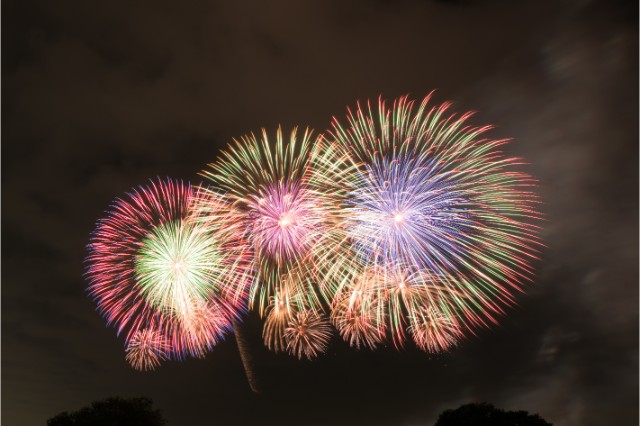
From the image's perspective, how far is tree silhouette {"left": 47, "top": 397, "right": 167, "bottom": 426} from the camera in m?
33.7

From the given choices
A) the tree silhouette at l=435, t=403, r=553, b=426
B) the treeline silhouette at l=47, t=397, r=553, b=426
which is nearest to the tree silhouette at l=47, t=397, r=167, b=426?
the treeline silhouette at l=47, t=397, r=553, b=426

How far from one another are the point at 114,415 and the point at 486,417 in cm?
2186

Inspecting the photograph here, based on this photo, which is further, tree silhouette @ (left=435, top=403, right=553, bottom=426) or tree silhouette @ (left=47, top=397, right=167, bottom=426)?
tree silhouette @ (left=47, top=397, right=167, bottom=426)

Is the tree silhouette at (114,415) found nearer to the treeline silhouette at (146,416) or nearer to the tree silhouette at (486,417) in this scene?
the treeline silhouette at (146,416)

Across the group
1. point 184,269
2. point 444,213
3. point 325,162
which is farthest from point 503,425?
point 184,269

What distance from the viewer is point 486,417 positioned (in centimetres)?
3036

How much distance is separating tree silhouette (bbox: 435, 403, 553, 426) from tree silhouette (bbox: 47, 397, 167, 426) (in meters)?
17.8

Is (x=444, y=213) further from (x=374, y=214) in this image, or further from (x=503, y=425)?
(x=503, y=425)

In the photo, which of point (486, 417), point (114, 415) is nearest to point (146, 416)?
point (114, 415)

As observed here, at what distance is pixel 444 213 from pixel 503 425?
11793mm

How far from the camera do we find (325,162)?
29.7 m

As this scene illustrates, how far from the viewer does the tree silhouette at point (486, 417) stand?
96.0 ft

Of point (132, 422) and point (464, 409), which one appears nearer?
point (464, 409)

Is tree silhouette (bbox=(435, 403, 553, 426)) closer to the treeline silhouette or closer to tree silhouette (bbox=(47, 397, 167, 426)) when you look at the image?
the treeline silhouette
